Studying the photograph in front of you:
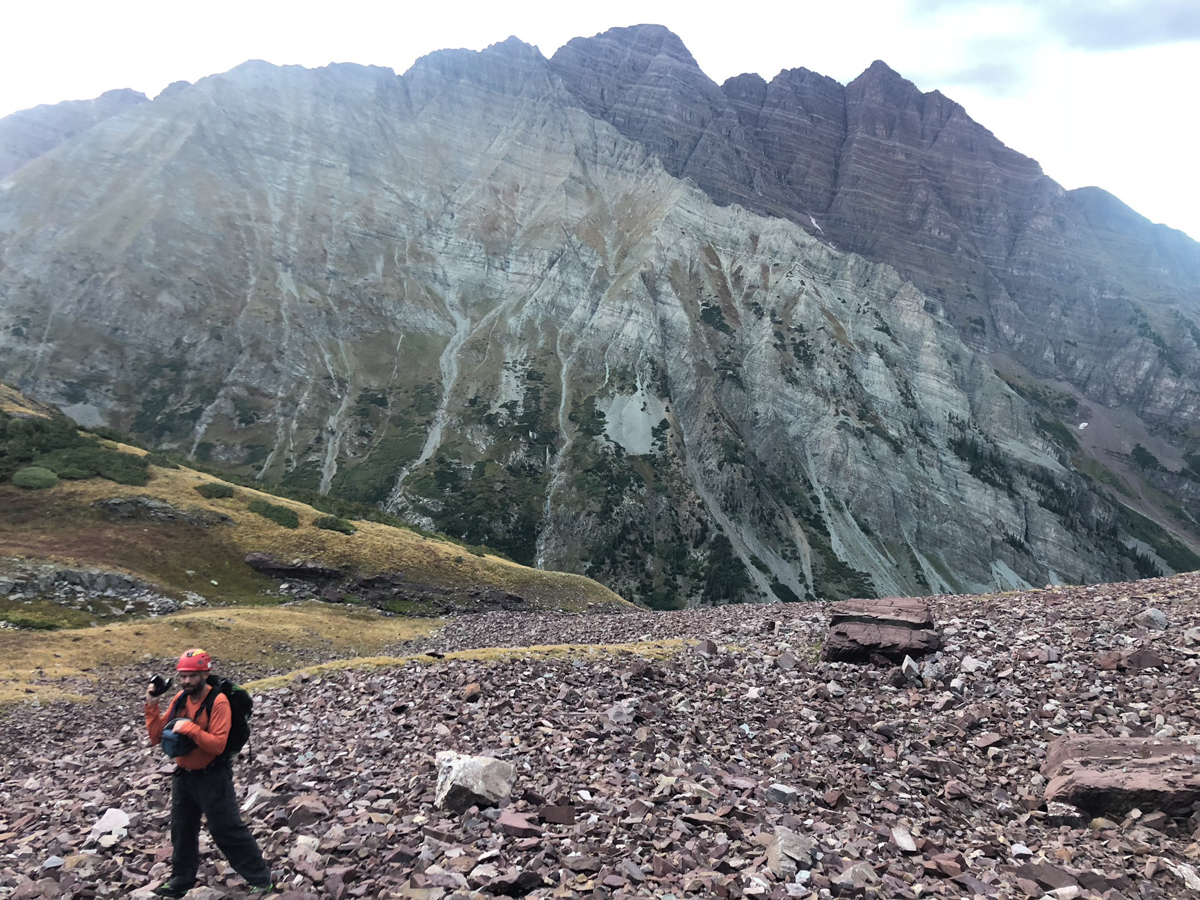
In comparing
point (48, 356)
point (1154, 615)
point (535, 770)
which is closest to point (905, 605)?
point (1154, 615)

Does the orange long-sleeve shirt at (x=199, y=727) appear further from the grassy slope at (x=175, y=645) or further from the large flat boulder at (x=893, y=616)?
the grassy slope at (x=175, y=645)

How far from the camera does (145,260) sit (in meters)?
178

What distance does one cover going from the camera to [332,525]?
5541 cm

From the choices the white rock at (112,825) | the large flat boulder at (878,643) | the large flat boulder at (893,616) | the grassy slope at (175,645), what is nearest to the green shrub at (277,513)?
the grassy slope at (175,645)

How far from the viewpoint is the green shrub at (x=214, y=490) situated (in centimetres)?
5253

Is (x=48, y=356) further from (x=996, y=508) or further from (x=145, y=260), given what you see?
(x=996, y=508)

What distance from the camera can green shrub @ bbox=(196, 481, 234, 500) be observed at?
172 feet

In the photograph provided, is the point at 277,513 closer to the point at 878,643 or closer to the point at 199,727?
the point at 199,727

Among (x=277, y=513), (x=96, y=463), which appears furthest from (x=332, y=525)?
(x=96, y=463)

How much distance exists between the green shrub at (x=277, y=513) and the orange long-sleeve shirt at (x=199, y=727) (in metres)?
48.2

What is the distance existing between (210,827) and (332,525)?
50.8 metres

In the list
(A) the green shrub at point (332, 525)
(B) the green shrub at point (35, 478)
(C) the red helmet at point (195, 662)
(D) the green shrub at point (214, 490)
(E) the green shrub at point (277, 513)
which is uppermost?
(C) the red helmet at point (195, 662)

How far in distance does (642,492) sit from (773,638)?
14169 cm

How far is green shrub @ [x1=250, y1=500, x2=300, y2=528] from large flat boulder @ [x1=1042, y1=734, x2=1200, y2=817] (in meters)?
54.8
